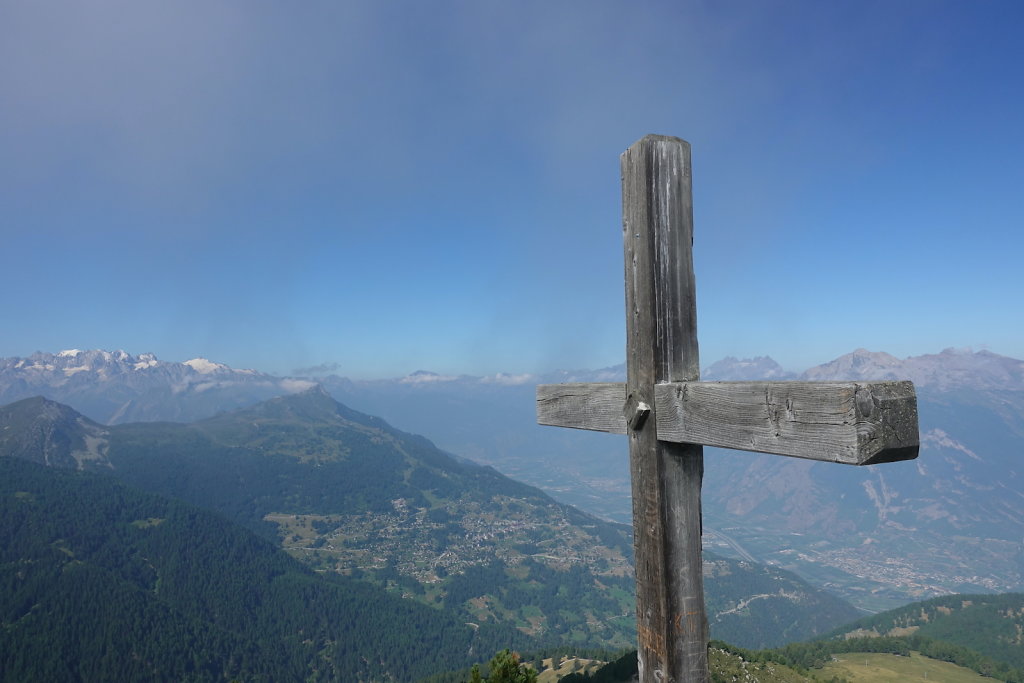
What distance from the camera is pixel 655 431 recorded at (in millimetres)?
2646

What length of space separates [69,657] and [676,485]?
666ft

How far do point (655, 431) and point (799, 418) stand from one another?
2.63 ft

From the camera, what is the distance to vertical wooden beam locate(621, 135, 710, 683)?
102 inches

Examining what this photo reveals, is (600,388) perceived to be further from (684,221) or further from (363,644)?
(363,644)

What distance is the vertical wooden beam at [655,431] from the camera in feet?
8.47

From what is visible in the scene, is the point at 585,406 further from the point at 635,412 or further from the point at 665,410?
Answer: the point at 665,410

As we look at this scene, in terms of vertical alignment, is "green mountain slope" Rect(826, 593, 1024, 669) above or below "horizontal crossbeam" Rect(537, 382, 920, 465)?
below

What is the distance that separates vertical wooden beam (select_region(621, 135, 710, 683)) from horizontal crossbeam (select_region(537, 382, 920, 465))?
159mm

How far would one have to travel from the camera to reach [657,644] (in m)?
2.60

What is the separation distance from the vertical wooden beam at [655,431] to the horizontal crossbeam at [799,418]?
0.16 meters

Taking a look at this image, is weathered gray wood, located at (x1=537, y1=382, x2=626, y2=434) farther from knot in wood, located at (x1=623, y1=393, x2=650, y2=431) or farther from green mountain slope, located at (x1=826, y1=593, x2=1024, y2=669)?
green mountain slope, located at (x1=826, y1=593, x2=1024, y2=669)

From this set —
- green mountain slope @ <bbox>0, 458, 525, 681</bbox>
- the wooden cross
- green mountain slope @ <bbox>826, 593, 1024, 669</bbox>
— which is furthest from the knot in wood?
green mountain slope @ <bbox>0, 458, 525, 681</bbox>

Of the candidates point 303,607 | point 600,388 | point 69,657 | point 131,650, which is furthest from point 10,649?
point 600,388

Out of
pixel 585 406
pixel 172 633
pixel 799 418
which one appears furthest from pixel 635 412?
pixel 172 633
